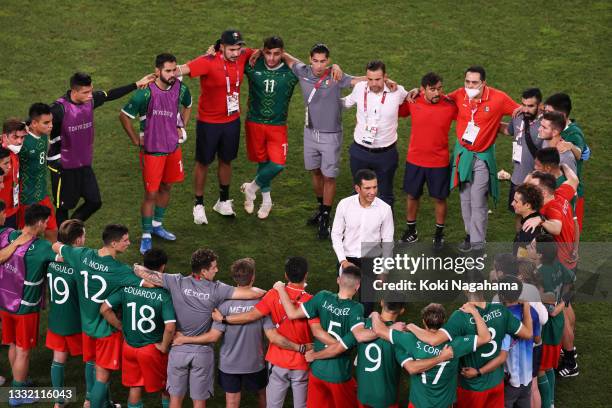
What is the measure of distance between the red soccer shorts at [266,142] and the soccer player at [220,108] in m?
0.18

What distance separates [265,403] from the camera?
28.3ft

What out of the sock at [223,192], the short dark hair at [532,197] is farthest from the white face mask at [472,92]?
the sock at [223,192]

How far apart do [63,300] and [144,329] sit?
2.76ft

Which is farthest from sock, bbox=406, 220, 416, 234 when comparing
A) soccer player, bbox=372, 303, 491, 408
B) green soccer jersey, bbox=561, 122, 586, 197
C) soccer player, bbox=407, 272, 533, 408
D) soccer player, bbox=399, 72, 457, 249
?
soccer player, bbox=372, 303, 491, 408

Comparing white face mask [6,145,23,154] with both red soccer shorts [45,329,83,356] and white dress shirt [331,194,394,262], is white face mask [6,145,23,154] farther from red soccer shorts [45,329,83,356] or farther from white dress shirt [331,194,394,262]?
white dress shirt [331,194,394,262]

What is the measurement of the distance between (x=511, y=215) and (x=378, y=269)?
113 inches

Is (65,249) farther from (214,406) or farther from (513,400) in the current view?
(513,400)

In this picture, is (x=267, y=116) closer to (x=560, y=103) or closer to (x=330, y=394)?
(x=560, y=103)

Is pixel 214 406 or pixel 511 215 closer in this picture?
pixel 214 406

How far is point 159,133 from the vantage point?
11.0 meters

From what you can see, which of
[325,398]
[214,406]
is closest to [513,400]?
[325,398]

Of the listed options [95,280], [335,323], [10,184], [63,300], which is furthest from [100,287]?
[10,184]

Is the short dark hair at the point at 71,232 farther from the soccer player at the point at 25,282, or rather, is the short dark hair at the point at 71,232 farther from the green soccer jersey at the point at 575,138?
the green soccer jersey at the point at 575,138

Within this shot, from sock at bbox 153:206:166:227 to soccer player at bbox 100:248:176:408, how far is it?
311 centimetres
